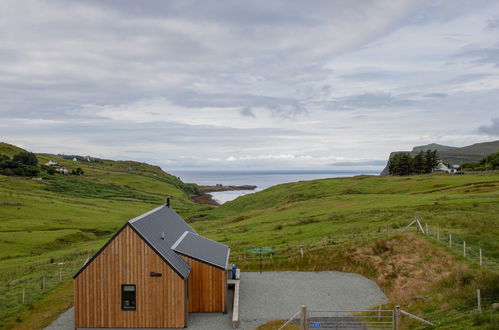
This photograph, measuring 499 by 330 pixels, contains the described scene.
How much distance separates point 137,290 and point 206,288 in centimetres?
458

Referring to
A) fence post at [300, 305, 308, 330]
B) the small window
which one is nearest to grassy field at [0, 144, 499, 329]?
the small window

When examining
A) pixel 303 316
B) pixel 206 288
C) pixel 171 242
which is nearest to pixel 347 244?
pixel 206 288

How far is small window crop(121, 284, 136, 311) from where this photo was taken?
23.2m

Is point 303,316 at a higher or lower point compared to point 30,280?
higher

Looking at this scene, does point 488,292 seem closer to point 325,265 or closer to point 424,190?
point 325,265

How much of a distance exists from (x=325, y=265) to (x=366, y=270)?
3716 mm

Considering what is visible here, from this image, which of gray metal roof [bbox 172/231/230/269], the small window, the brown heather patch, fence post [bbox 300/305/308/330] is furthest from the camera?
gray metal roof [bbox 172/231/230/269]

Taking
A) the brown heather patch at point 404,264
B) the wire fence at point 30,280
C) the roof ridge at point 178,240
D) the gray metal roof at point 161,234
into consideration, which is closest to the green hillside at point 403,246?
the brown heather patch at point 404,264

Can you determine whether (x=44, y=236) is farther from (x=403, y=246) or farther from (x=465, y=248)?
(x=465, y=248)

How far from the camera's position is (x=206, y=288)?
25.5 m

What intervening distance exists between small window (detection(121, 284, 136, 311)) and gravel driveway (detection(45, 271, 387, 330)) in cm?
355

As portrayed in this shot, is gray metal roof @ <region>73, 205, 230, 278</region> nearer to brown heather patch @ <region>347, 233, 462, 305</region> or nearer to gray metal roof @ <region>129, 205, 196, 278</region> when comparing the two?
gray metal roof @ <region>129, 205, 196, 278</region>

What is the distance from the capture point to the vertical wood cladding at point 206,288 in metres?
25.4

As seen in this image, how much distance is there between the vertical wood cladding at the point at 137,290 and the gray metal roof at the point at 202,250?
3046 millimetres
